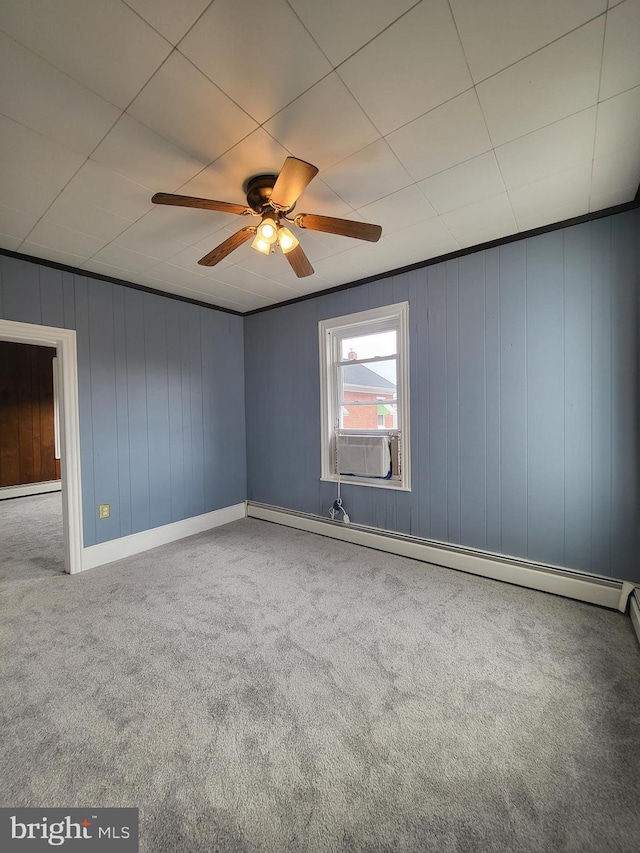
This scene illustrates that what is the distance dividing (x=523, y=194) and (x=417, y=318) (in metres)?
1.15

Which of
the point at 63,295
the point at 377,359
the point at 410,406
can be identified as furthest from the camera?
the point at 377,359

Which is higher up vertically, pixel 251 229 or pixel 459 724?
pixel 251 229

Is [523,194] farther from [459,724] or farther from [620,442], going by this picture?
[459,724]

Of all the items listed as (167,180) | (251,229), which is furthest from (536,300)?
(167,180)

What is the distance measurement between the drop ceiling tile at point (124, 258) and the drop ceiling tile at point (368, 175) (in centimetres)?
172

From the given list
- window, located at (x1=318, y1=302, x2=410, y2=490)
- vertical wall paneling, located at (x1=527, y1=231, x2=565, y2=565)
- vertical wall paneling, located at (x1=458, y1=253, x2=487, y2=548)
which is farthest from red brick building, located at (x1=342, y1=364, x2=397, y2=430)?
vertical wall paneling, located at (x1=527, y1=231, x2=565, y2=565)

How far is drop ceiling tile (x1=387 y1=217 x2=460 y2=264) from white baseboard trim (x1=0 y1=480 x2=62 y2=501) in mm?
6059

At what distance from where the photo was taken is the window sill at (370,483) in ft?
10.8

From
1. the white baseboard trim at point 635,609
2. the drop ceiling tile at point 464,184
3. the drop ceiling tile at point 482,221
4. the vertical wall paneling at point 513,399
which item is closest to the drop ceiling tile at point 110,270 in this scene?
the drop ceiling tile at point 464,184

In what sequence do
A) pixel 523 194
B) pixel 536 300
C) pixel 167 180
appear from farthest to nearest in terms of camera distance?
pixel 536 300
pixel 523 194
pixel 167 180

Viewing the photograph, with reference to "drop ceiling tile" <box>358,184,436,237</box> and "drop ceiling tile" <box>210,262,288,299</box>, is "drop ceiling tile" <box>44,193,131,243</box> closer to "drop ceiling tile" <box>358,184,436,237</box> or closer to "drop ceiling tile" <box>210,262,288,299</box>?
"drop ceiling tile" <box>210,262,288,299</box>

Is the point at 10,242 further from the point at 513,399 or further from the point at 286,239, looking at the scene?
the point at 513,399

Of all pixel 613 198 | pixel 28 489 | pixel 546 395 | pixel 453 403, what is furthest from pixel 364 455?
pixel 28 489

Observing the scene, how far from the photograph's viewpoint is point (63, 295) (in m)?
2.96
